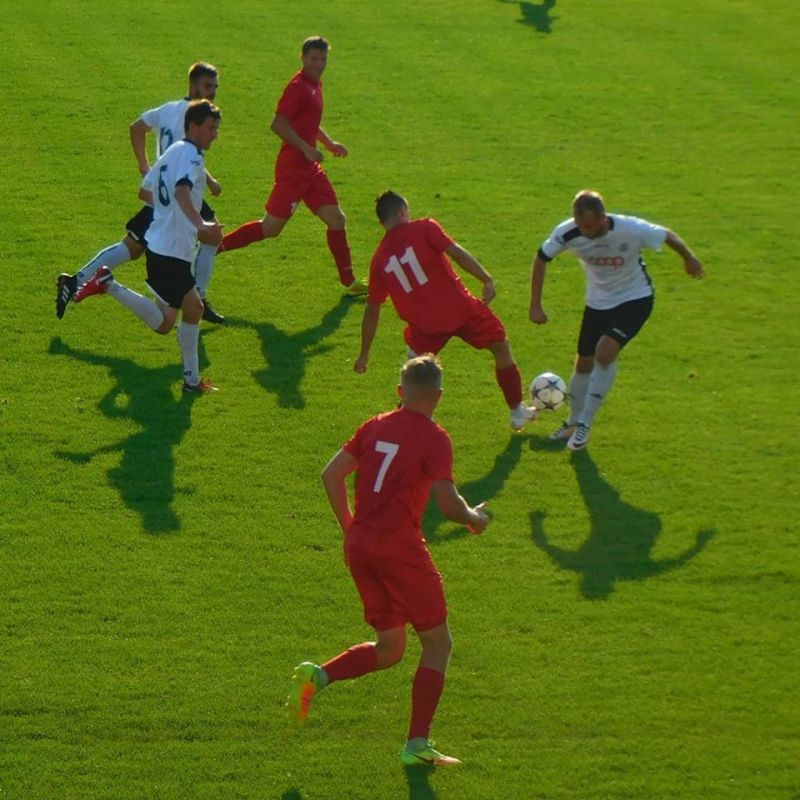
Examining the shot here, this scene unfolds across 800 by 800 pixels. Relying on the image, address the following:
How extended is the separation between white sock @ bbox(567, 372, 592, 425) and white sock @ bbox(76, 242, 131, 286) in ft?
13.6

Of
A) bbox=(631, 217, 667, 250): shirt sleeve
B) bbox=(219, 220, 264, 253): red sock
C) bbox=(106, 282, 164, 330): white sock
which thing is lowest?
bbox=(106, 282, 164, 330): white sock

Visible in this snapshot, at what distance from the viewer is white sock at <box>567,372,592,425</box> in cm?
1045

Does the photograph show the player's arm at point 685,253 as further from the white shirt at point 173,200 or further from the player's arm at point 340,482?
the player's arm at point 340,482

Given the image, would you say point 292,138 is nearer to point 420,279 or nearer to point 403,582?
point 420,279

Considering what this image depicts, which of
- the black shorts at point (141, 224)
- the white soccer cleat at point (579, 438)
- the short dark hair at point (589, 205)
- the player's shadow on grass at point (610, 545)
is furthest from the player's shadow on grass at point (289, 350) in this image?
the short dark hair at point (589, 205)

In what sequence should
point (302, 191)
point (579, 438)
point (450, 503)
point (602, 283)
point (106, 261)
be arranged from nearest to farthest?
point (450, 503)
point (602, 283)
point (579, 438)
point (106, 261)
point (302, 191)

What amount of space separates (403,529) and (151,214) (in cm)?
600

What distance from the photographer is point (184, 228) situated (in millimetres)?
10664

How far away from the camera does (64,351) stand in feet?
38.0

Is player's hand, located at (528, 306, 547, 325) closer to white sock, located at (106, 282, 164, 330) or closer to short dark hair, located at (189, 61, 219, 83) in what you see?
white sock, located at (106, 282, 164, 330)

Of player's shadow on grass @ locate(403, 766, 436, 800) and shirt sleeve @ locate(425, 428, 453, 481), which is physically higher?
shirt sleeve @ locate(425, 428, 453, 481)

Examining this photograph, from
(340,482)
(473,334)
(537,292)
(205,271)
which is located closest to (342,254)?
(205,271)

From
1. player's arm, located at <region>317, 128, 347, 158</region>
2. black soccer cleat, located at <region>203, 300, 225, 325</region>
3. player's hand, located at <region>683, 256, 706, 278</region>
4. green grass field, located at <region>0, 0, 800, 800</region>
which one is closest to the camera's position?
green grass field, located at <region>0, 0, 800, 800</region>

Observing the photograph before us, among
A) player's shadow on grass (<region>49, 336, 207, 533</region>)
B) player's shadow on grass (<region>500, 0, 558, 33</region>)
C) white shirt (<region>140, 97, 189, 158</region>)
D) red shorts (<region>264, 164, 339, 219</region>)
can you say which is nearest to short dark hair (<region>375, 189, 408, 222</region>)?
player's shadow on grass (<region>49, 336, 207, 533</region>)
